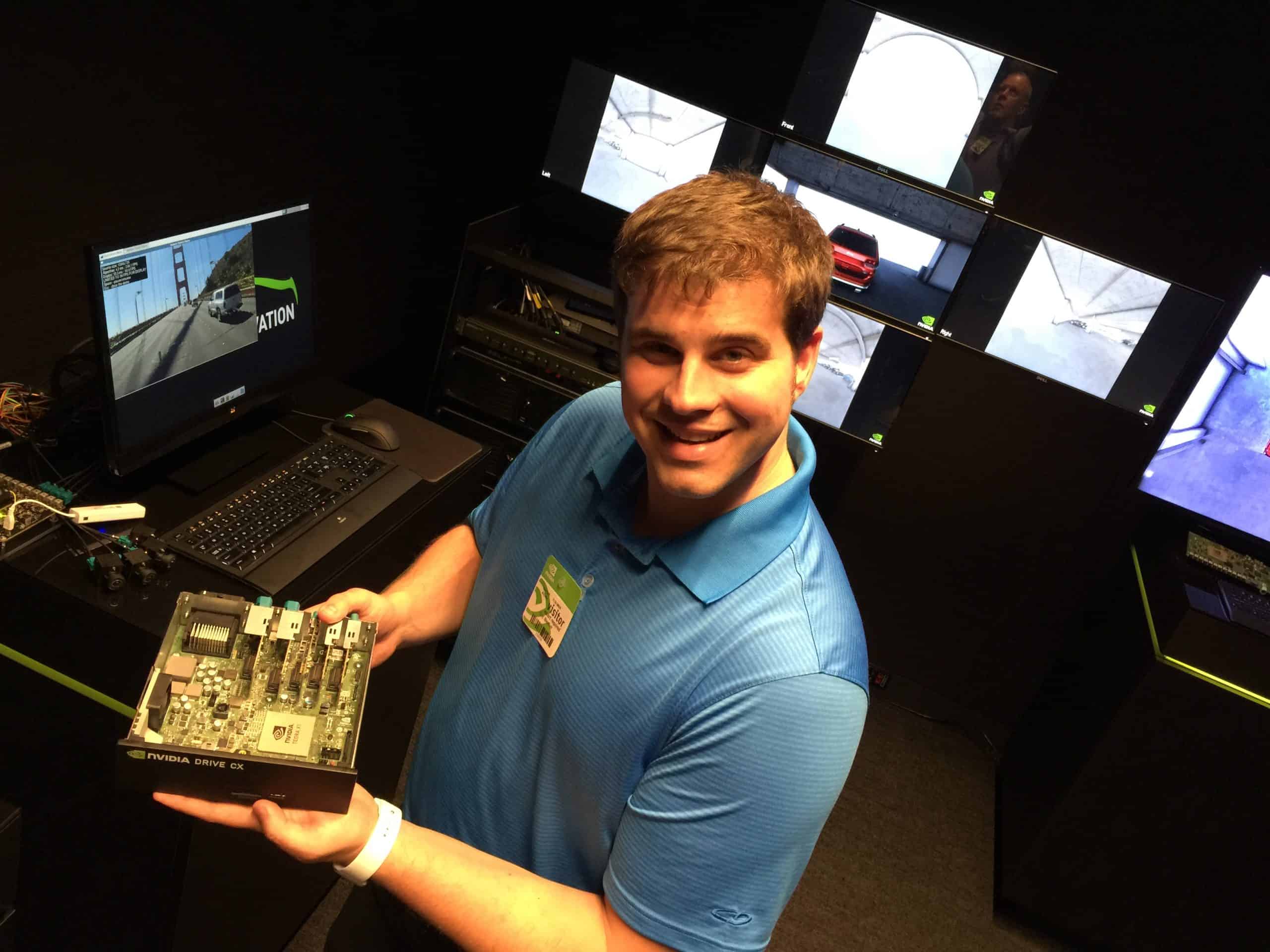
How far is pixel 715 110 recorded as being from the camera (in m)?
2.69

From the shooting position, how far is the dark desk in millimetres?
1632

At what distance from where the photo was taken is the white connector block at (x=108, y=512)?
1726 millimetres

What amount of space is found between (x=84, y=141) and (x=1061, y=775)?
2.79 meters

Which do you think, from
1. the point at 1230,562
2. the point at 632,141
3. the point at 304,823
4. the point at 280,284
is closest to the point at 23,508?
the point at 280,284

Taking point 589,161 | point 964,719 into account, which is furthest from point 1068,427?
point 589,161

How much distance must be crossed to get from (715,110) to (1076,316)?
3.77 feet

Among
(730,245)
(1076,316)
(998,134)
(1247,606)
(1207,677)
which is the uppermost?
(998,134)

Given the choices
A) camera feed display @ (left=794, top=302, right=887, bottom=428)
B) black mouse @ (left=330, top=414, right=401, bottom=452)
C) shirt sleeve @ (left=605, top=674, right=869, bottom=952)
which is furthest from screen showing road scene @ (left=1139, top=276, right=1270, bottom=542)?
black mouse @ (left=330, top=414, right=401, bottom=452)

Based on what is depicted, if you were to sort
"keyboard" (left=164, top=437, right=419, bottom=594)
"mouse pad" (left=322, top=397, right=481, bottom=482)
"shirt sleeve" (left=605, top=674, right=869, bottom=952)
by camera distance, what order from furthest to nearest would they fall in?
"mouse pad" (left=322, top=397, right=481, bottom=482) < "keyboard" (left=164, top=437, right=419, bottom=594) < "shirt sleeve" (left=605, top=674, right=869, bottom=952)

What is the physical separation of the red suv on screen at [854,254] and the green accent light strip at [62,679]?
2008mm

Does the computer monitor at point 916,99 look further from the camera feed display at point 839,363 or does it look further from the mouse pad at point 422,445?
the mouse pad at point 422,445

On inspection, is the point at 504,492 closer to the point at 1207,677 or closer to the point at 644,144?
the point at 644,144

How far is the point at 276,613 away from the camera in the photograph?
50.0 inches

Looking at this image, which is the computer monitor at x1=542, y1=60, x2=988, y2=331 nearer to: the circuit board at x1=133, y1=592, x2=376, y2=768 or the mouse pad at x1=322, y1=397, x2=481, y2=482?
the mouse pad at x1=322, y1=397, x2=481, y2=482
